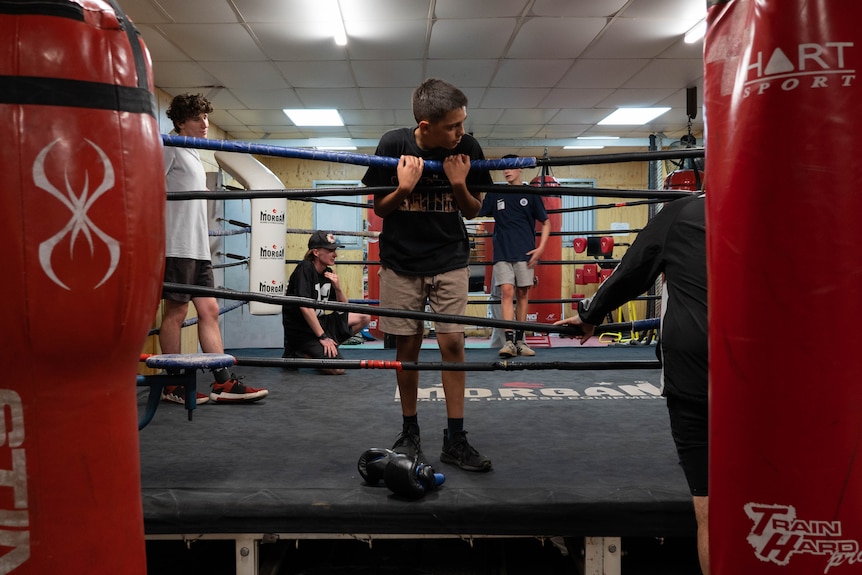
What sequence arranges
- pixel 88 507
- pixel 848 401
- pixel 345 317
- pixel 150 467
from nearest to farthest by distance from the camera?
1. pixel 848 401
2. pixel 88 507
3. pixel 150 467
4. pixel 345 317

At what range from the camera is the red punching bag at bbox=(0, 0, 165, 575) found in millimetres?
656

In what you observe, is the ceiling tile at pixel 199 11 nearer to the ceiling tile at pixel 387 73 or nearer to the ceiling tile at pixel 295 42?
the ceiling tile at pixel 295 42

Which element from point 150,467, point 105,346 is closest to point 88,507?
point 105,346

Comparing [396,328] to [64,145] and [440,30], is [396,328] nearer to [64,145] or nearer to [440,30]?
[64,145]

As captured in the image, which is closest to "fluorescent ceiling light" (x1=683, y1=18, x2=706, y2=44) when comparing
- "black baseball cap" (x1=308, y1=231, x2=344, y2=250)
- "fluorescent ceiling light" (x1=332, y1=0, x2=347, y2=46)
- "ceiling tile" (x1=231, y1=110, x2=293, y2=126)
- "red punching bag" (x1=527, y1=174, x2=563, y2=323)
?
"red punching bag" (x1=527, y1=174, x2=563, y2=323)

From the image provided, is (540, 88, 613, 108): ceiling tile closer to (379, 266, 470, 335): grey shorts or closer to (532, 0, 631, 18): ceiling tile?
(532, 0, 631, 18): ceiling tile

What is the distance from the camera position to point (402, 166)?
5.06 ft

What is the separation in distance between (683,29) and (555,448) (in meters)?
4.06

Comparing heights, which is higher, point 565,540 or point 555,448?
point 555,448

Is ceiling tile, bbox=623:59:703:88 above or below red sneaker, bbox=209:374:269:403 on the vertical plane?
above

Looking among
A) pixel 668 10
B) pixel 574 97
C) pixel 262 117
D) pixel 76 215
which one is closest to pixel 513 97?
pixel 574 97

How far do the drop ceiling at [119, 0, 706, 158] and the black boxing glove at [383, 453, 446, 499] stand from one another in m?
3.59

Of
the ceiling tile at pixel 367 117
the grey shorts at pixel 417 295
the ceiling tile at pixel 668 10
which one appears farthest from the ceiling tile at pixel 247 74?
the grey shorts at pixel 417 295

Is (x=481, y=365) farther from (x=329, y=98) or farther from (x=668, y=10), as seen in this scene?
(x=329, y=98)
